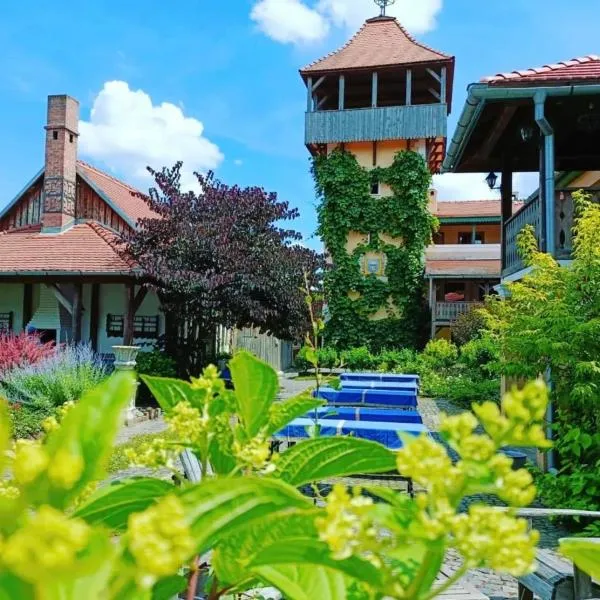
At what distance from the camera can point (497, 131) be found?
29.6 feet

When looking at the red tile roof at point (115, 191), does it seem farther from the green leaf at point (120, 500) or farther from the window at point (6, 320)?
the green leaf at point (120, 500)

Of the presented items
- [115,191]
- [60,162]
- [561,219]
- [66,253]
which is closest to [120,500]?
[561,219]

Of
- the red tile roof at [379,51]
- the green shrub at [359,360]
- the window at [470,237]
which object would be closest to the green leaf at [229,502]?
the green shrub at [359,360]

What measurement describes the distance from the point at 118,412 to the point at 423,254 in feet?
79.1

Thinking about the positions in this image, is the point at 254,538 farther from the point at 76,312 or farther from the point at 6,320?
the point at 6,320

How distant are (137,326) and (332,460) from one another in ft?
54.1

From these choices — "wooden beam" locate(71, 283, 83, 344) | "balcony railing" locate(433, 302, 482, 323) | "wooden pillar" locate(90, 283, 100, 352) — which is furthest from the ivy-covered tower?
"wooden beam" locate(71, 283, 83, 344)

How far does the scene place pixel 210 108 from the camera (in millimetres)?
18516

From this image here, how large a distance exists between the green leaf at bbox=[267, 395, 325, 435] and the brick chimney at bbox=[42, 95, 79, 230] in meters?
17.8

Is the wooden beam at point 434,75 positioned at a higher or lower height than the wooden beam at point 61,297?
higher

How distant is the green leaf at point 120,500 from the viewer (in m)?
0.58

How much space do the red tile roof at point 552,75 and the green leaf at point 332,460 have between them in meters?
7.49

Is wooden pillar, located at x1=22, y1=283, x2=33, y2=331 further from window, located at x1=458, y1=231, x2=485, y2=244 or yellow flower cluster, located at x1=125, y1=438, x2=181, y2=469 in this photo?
window, located at x1=458, y1=231, x2=485, y2=244

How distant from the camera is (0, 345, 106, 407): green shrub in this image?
10089 mm
